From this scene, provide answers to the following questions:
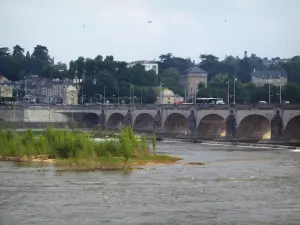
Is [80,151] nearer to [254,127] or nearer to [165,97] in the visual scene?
[254,127]

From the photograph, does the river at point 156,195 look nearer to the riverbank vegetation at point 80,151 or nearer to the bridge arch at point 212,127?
the riverbank vegetation at point 80,151

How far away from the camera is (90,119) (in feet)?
510

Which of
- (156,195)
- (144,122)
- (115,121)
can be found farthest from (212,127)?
(156,195)

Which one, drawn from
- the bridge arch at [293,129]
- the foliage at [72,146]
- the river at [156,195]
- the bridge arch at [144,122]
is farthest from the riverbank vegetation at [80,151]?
the bridge arch at [144,122]

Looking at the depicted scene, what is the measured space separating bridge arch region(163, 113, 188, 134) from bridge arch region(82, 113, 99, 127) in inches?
947

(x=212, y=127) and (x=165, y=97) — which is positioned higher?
(x=165, y=97)

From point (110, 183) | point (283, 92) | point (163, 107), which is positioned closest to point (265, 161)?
point (110, 183)

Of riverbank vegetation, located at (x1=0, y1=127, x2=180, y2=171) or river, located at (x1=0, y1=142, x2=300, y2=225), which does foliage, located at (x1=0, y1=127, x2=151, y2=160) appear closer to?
riverbank vegetation, located at (x1=0, y1=127, x2=180, y2=171)

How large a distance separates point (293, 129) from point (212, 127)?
20.5 m

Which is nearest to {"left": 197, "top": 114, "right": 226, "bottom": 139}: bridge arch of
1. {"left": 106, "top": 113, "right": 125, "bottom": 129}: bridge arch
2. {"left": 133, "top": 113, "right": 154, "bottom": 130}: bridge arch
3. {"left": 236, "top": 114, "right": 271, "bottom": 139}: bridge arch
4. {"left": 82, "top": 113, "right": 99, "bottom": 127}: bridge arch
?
{"left": 236, "top": 114, "right": 271, "bottom": 139}: bridge arch

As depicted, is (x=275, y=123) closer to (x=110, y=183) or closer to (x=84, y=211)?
(x=110, y=183)

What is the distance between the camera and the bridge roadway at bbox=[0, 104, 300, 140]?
346 ft

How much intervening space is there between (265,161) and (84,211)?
1321 inches

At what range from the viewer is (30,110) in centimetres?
14712
